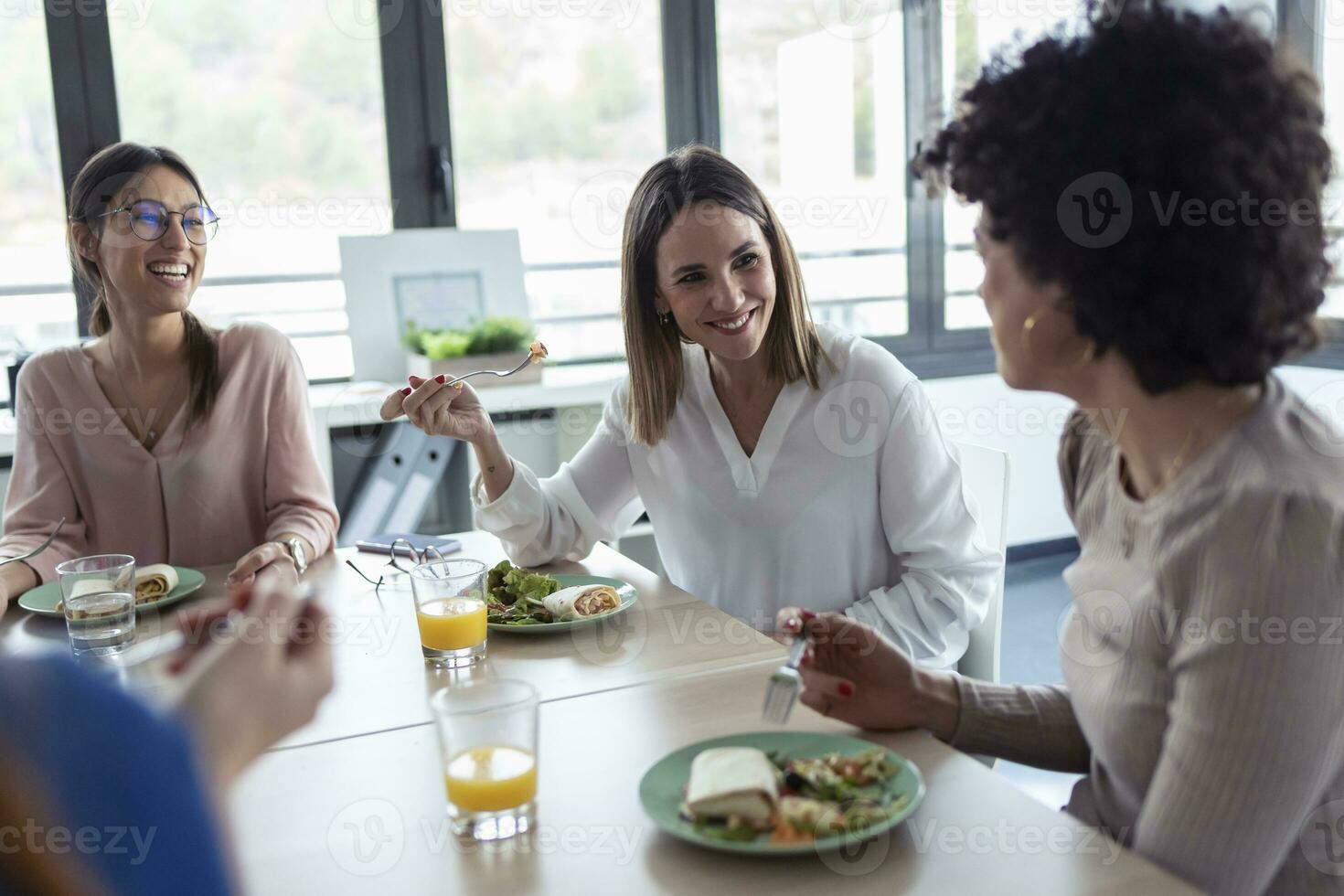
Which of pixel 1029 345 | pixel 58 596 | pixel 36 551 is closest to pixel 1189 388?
pixel 1029 345

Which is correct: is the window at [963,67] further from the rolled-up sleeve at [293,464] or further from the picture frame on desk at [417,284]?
the rolled-up sleeve at [293,464]

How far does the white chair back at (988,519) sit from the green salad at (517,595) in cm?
70

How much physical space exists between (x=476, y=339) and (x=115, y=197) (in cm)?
146

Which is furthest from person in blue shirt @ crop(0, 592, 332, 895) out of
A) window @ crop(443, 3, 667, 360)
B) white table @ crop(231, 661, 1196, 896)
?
window @ crop(443, 3, 667, 360)

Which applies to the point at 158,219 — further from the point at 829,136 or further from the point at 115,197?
the point at 829,136

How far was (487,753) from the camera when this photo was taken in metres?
1.02

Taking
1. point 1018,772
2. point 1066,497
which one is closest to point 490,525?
point 1066,497

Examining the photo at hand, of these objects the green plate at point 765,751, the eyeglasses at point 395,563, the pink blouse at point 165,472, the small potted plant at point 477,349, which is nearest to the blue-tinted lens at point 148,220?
the pink blouse at point 165,472

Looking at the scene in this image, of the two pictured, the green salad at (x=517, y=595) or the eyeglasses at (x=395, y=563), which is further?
the eyeglasses at (x=395, y=563)

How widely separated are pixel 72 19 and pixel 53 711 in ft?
11.1

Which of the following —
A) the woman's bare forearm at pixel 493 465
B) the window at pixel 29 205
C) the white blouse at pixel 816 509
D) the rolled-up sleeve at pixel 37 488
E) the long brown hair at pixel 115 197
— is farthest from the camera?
the window at pixel 29 205

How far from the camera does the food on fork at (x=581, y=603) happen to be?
157 cm

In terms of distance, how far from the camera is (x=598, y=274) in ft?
14.0

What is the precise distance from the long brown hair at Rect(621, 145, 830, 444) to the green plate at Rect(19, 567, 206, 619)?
0.74 meters
